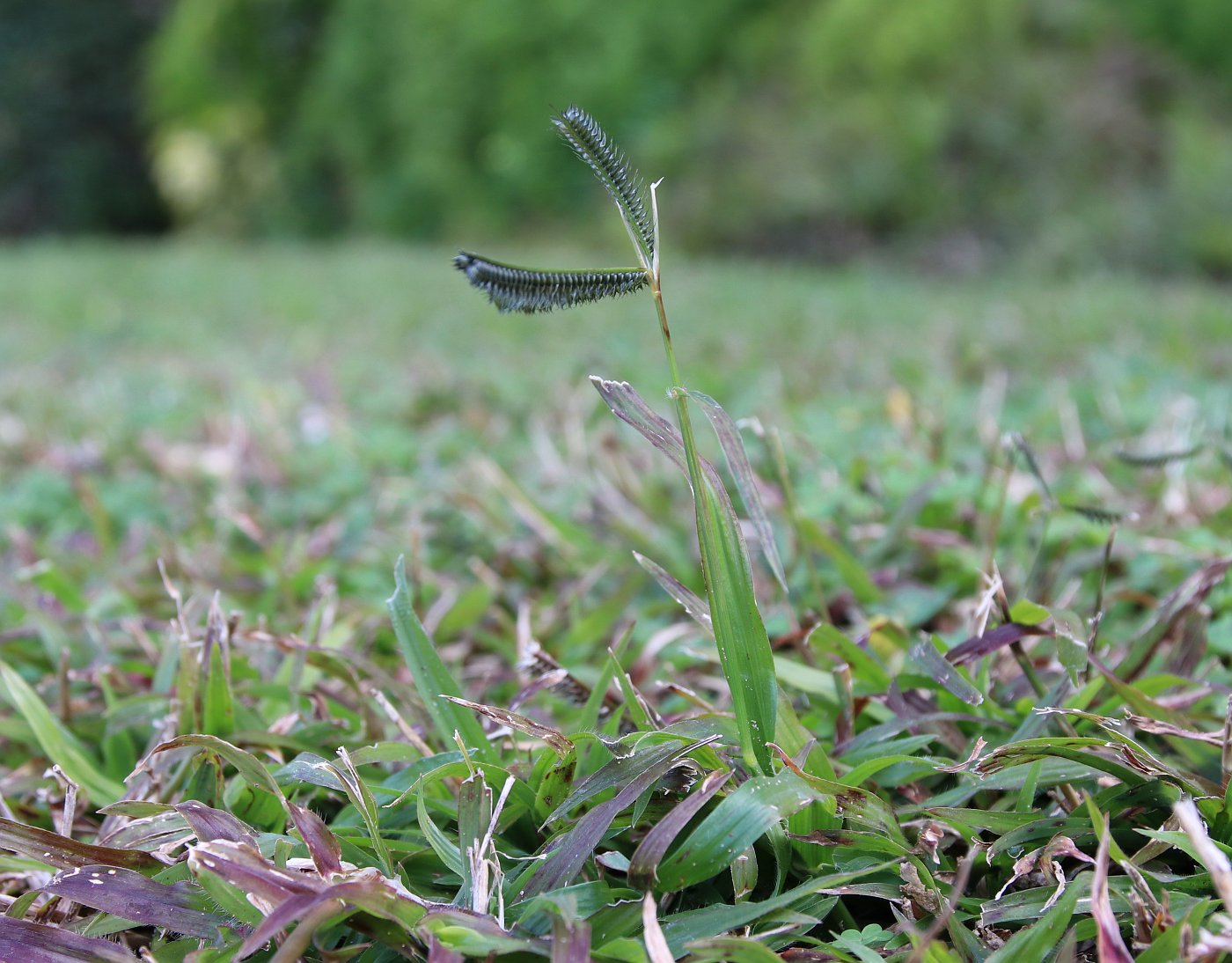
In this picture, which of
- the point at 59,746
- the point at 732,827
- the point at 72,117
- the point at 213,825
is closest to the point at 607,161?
the point at 732,827

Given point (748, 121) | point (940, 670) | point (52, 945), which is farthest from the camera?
point (748, 121)

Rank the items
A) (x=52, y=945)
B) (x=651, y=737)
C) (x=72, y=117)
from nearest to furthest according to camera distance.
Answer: (x=52, y=945) → (x=651, y=737) → (x=72, y=117)

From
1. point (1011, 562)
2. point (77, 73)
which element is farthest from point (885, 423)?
point (77, 73)

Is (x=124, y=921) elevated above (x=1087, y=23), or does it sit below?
below

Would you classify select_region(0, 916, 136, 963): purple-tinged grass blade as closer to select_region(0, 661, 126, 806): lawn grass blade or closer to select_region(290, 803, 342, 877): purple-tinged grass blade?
select_region(290, 803, 342, 877): purple-tinged grass blade

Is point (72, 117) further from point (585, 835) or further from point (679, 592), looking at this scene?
point (585, 835)

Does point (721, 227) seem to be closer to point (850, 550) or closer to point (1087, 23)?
point (1087, 23)
